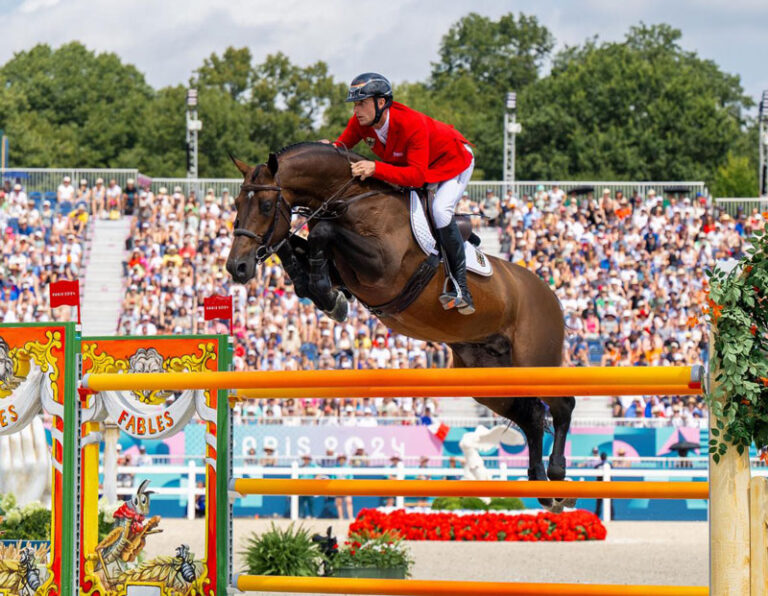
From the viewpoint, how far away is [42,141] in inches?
1863

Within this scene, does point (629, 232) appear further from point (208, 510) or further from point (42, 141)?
point (42, 141)

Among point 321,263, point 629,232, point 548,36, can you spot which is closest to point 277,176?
point 321,263

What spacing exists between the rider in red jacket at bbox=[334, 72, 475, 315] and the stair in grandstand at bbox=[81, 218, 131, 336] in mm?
15940

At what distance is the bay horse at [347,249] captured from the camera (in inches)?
239

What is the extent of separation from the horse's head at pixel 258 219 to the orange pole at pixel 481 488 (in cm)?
105

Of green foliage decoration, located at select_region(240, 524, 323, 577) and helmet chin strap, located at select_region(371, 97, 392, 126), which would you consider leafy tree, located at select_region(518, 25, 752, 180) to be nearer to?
green foliage decoration, located at select_region(240, 524, 323, 577)

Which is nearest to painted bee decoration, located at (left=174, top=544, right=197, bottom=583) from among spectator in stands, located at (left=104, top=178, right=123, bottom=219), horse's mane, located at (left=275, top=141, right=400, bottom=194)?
horse's mane, located at (left=275, top=141, right=400, bottom=194)

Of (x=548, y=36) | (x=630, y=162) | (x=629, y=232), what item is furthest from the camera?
(x=548, y=36)

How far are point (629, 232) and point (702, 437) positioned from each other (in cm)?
670

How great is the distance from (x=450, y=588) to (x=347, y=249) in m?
1.93

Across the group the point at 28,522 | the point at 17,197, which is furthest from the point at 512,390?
the point at 17,197

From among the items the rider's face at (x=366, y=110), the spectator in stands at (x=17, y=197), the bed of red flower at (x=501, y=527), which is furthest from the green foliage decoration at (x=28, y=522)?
the spectator in stands at (x=17, y=197)

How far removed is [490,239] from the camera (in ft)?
80.6

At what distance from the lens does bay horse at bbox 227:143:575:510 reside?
Result: 6074mm
